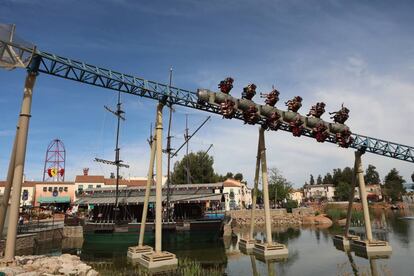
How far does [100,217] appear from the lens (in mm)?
43500

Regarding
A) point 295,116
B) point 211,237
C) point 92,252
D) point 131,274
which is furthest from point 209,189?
point 131,274

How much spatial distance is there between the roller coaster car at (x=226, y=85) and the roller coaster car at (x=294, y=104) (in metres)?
5.05

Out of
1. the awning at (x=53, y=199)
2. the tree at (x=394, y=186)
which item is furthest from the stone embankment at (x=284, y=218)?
the tree at (x=394, y=186)

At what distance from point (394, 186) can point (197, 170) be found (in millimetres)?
76196

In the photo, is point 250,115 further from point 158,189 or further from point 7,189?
point 7,189

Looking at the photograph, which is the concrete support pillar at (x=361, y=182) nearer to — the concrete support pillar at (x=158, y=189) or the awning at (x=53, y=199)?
the concrete support pillar at (x=158, y=189)

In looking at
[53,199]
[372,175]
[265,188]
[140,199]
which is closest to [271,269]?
[265,188]

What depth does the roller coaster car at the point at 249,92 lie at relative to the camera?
2550 centimetres

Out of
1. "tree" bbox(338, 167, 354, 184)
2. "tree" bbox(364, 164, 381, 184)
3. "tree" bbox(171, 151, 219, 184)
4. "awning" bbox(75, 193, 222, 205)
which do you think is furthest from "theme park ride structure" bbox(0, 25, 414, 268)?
"tree" bbox(364, 164, 381, 184)

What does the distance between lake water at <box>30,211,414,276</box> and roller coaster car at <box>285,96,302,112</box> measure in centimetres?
1144

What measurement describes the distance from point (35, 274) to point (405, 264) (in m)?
20.7

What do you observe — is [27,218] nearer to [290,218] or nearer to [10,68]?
[10,68]

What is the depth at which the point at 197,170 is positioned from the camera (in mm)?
76125

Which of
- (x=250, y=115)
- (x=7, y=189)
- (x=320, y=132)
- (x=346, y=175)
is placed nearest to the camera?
(x=7, y=189)
